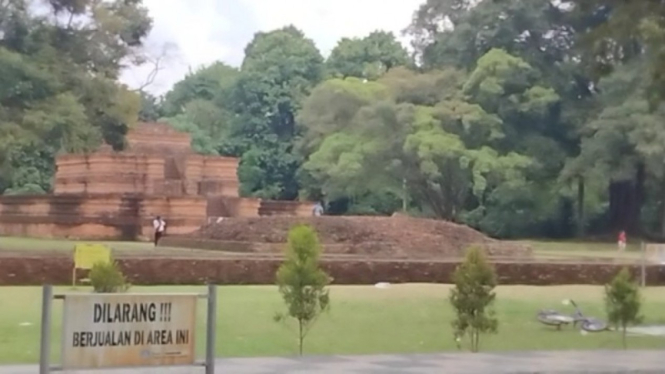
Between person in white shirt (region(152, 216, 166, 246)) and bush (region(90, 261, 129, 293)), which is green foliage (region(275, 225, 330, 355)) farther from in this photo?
person in white shirt (region(152, 216, 166, 246))

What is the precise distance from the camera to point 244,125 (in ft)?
231

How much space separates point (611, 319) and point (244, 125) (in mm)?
56413

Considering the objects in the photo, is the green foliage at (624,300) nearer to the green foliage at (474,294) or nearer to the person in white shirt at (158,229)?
the green foliage at (474,294)

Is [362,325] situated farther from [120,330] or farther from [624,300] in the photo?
[120,330]

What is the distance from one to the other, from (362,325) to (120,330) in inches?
334

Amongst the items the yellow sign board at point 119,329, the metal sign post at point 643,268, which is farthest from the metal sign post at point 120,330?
the metal sign post at point 643,268

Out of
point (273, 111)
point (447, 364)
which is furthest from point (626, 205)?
point (447, 364)

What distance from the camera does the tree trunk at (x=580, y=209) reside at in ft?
173

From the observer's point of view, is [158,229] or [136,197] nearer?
[158,229]

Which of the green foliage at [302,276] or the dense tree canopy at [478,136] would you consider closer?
the green foliage at [302,276]

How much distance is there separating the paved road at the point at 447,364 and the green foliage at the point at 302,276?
2.83 ft

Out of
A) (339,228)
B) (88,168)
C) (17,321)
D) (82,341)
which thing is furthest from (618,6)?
(88,168)

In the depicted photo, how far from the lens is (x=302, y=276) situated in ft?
43.3

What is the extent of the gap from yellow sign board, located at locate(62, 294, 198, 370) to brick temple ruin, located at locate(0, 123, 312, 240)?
32.1 m
